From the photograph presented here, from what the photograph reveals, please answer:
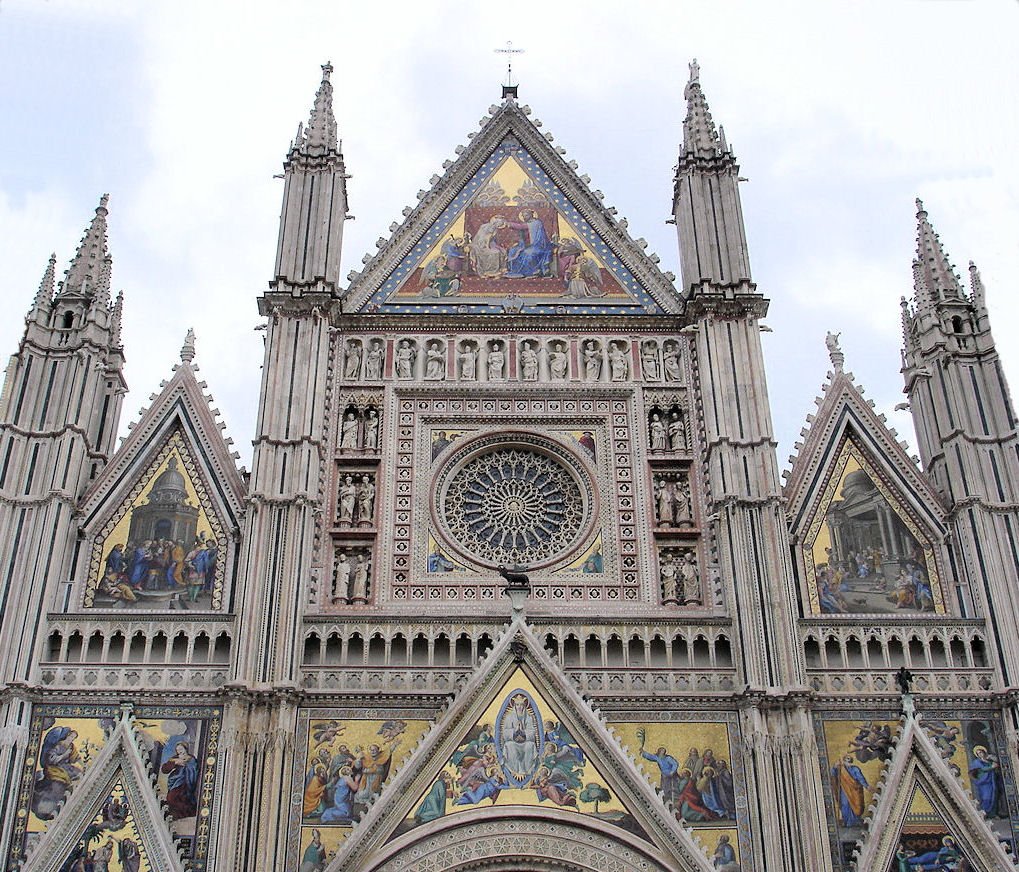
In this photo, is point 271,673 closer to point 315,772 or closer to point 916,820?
point 315,772

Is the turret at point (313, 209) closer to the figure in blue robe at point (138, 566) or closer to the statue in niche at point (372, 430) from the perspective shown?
the statue in niche at point (372, 430)

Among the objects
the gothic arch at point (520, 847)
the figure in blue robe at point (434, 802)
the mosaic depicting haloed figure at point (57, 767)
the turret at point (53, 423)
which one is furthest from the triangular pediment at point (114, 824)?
the figure in blue robe at point (434, 802)

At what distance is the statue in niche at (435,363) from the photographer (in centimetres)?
2131

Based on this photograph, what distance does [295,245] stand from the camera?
22.0m

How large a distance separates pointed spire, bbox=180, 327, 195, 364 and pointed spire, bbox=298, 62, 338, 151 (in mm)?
4227

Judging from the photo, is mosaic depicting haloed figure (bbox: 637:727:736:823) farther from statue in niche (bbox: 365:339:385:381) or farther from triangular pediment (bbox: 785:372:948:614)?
statue in niche (bbox: 365:339:385:381)

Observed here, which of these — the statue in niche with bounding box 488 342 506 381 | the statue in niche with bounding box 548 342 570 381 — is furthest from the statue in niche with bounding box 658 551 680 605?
the statue in niche with bounding box 488 342 506 381

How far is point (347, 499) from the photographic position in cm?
2011

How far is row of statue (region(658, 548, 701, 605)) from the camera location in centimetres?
1928

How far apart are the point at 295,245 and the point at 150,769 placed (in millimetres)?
9141

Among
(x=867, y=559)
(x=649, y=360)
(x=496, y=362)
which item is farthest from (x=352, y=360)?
(x=867, y=559)

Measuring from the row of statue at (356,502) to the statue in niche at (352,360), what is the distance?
1.94 meters

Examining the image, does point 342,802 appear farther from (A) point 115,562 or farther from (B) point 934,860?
(B) point 934,860

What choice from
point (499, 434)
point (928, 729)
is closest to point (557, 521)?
point (499, 434)
